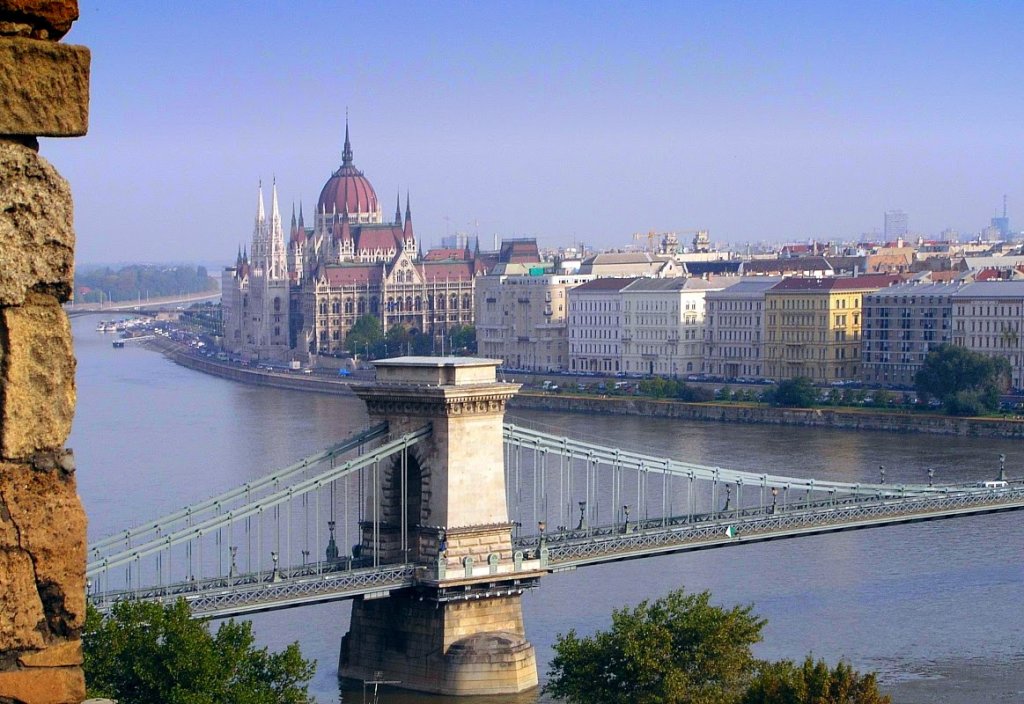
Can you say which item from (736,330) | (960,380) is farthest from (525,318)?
(960,380)

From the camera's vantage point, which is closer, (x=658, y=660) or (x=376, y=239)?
(x=658, y=660)

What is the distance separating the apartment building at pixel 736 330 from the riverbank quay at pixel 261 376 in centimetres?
881

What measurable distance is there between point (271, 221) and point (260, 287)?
148 inches

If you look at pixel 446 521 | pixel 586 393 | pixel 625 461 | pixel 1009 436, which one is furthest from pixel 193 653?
pixel 586 393

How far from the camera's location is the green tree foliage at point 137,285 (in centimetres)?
14275

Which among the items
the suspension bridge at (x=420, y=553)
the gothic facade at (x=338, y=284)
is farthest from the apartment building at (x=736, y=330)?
the suspension bridge at (x=420, y=553)

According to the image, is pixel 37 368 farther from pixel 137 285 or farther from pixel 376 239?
pixel 137 285

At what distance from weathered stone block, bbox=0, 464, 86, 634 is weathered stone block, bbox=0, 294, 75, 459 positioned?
0.10ft

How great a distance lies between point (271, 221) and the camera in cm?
7850

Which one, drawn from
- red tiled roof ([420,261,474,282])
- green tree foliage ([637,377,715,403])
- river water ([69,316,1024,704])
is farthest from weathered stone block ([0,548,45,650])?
red tiled roof ([420,261,474,282])

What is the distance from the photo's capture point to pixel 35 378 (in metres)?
2.01

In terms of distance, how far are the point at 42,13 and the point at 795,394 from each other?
4104 cm

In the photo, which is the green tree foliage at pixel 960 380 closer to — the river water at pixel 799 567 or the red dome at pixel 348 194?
the river water at pixel 799 567

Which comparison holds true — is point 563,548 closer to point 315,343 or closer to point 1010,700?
point 1010,700
